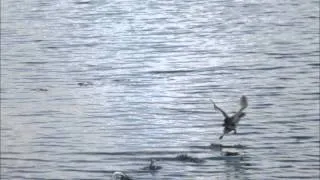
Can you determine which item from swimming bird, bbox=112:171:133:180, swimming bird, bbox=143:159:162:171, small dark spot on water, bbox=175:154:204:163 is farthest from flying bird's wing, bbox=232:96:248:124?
swimming bird, bbox=112:171:133:180

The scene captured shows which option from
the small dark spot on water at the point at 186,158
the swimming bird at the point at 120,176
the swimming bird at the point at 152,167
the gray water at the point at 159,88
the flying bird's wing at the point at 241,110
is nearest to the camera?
the swimming bird at the point at 120,176

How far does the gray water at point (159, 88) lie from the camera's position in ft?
63.9

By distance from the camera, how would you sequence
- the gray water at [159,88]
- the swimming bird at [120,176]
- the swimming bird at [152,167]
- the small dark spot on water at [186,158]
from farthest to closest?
1. the gray water at [159,88]
2. the small dark spot on water at [186,158]
3. the swimming bird at [152,167]
4. the swimming bird at [120,176]

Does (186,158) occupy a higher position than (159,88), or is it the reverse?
(186,158)

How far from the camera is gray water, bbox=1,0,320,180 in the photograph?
767 inches

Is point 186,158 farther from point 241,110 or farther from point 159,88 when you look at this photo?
point 159,88

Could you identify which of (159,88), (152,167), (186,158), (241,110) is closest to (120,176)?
(152,167)

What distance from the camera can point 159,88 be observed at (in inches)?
1017

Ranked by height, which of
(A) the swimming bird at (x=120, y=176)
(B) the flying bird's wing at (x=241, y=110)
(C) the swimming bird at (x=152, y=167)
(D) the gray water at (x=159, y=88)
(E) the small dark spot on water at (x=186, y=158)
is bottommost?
(D) the gray water at (x=159, y=88)

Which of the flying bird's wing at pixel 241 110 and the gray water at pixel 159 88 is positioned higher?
the flying bird's wing at pixel 241 110

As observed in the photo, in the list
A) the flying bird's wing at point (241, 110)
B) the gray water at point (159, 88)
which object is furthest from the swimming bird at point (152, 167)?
the flying bird's wing at point (241, 110)

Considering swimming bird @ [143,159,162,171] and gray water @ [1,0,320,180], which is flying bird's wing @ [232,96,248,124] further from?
swimming bird @ [143,159,162,171]

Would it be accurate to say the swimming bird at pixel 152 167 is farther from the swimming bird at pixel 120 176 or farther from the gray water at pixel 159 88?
the swimming bird at pixel 120 176

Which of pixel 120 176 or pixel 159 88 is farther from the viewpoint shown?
pixel 159 88
